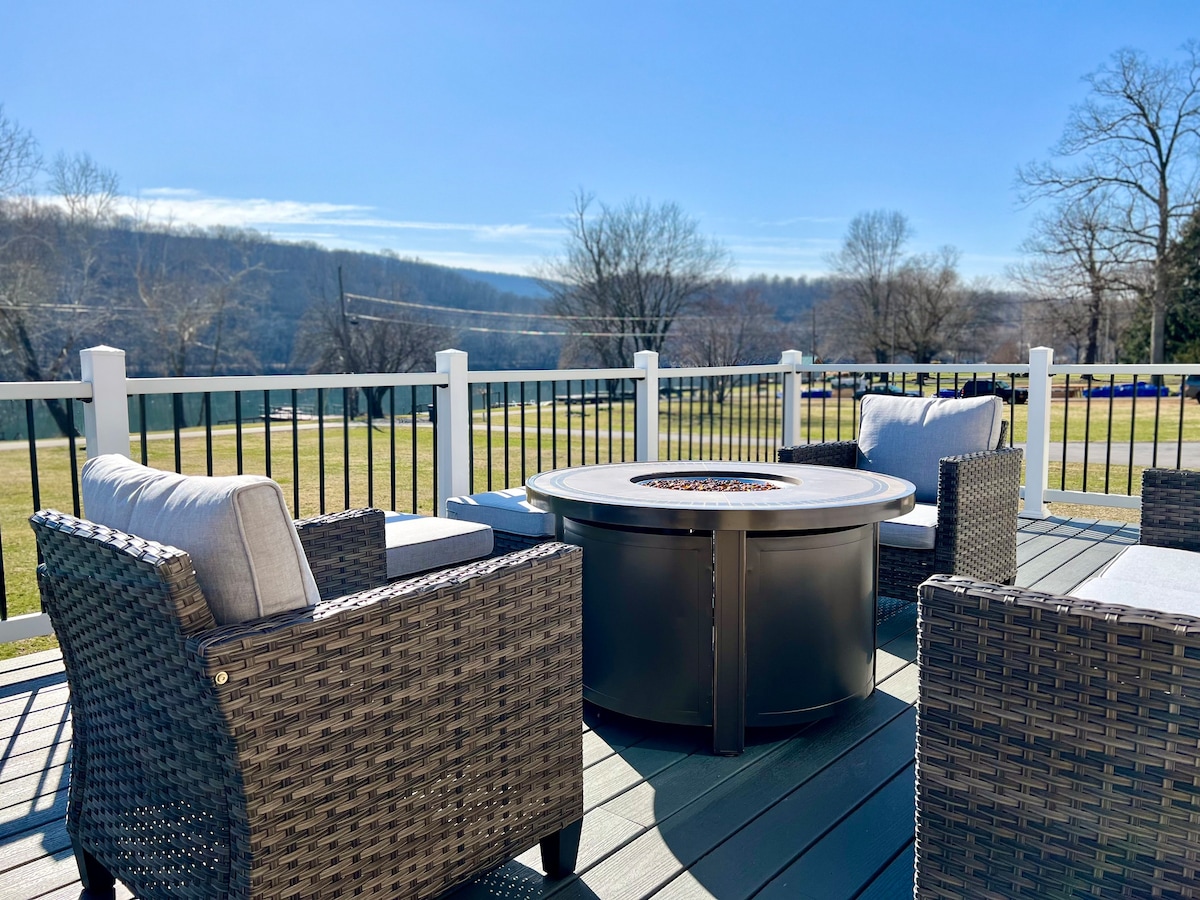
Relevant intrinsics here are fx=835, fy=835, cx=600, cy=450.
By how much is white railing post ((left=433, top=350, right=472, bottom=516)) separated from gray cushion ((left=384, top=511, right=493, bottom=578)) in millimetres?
915

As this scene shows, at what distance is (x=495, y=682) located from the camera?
158cm

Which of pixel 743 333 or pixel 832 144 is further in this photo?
pixel 832 144

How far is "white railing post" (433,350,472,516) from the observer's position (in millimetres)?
4148

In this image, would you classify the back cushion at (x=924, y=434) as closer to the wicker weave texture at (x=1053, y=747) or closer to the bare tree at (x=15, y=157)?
the wicker weave texture at (x=1053, y=747)

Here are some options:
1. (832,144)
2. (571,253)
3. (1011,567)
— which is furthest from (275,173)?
(1011,567)

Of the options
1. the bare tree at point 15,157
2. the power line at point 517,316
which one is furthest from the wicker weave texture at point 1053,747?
the power line at point 517,316

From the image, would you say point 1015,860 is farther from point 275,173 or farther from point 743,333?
point 275,173

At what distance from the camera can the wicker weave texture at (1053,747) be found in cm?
124

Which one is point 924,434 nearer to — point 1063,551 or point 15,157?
point 1063,551

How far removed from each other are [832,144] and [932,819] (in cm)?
4833

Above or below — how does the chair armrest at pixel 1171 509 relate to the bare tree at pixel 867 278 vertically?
below

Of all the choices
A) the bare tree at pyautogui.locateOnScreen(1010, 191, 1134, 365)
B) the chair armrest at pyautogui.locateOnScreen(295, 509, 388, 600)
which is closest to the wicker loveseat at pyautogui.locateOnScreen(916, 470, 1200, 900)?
the chair armrest at pyautogui.locateOnScreen(295, 509, 388, 600)

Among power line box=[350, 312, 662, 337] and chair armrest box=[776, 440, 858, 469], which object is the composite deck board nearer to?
chair armrest box=[776, 440, 858, 469]

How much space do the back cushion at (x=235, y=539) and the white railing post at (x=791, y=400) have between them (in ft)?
16.4
